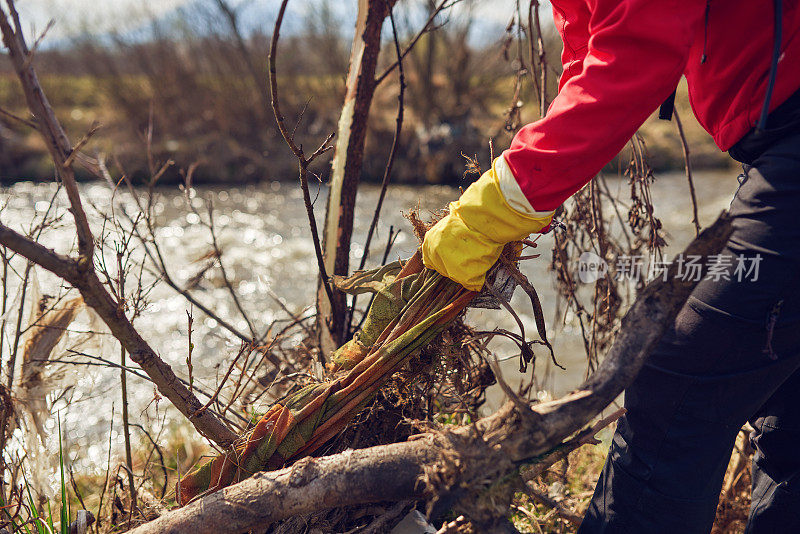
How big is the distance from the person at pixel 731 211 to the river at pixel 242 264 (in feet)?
4.75

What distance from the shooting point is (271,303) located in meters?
5.84

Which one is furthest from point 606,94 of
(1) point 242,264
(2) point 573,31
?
(1) point 242,264

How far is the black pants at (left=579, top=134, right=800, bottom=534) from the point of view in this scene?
1185 mm

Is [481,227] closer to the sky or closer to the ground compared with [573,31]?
closer to the ground

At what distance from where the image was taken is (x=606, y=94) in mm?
1179

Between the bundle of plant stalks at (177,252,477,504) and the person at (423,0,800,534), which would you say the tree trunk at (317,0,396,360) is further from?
the person at (423,0,800,534)

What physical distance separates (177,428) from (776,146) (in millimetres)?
3374

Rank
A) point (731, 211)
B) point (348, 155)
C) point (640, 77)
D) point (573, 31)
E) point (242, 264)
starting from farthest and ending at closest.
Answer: point (242, 264) < point (348, 155) < point (573, 31) < point (731, 211) < point (640, 77)

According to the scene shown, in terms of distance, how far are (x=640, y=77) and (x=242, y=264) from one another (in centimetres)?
601

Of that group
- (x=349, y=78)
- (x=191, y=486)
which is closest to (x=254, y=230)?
(x=349, y=78)

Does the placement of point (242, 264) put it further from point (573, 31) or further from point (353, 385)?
point (573, 31)

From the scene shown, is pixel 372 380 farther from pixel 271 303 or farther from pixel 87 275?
pixel 271 303

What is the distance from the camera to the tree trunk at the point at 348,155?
6.79ft

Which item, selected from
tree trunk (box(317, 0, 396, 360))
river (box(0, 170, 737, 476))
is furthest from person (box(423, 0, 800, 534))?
river (box(0, 170, 737, 476))
